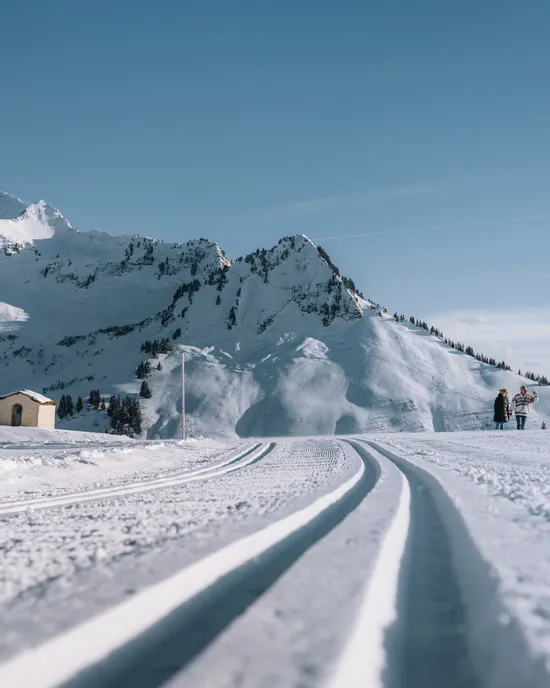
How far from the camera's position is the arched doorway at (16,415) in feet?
147

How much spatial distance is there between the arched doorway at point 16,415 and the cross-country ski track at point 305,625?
47.0 m

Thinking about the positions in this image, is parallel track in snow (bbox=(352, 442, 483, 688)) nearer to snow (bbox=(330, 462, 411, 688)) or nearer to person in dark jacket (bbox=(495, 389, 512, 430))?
snow (bbox=(330, 462, 411, 688))

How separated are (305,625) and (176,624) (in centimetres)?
54

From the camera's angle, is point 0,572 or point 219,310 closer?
point 0,572

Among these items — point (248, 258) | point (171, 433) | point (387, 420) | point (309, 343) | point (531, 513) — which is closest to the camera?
point (531, 513)

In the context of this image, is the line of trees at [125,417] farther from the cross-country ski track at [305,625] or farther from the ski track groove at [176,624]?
the cross-country ski track at [305,625]

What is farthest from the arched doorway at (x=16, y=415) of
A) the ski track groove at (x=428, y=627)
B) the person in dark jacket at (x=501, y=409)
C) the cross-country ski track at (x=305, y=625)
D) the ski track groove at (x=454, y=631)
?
the ski track groove at (x=454, y=631)

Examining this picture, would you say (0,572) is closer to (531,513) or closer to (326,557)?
(326,557)

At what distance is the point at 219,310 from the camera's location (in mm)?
120812

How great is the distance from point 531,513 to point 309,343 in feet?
311

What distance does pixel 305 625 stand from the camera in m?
2.05

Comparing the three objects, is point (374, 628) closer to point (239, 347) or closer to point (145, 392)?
point (145, 392)

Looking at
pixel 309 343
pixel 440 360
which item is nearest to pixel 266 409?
pixel 309 343

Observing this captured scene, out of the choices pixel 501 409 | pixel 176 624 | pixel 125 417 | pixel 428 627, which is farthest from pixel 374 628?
pixel 125 417
